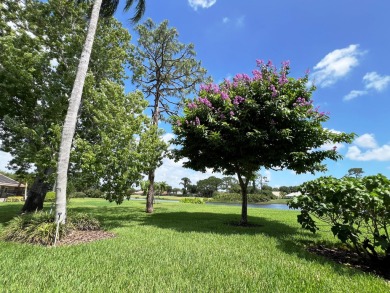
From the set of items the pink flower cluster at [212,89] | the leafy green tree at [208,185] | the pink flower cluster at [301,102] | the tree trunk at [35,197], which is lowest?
the tree trunk at [35,197]

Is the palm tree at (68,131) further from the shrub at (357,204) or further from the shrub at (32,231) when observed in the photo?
the shrub at (357,204)

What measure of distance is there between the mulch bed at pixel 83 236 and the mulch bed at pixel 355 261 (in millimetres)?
6197

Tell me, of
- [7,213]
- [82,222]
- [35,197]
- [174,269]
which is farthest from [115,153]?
[7,213]

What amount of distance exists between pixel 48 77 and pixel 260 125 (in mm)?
10282

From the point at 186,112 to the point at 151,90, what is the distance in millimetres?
9254

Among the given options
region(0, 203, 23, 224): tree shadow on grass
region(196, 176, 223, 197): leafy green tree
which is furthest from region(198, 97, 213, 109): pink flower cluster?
region(196, 176, 223, 197): leafy green tree

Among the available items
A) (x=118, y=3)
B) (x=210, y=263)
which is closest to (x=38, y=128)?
(x=118, y=3)

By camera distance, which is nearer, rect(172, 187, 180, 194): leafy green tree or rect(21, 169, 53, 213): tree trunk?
rect(21, 169, 53, 213): tree trunk

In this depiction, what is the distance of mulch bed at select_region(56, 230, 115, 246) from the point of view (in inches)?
285

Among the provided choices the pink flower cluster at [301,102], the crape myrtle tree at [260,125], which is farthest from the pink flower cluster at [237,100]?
the pink flower cluster at [301,102]

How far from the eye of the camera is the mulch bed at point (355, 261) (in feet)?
17.3

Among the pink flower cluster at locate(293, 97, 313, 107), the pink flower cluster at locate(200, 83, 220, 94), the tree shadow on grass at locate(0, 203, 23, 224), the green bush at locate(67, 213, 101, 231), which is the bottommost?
the tree shadow on grass at locate(0, 203, 23, 224)

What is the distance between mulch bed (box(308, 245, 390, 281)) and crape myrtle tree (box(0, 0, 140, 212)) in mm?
8176

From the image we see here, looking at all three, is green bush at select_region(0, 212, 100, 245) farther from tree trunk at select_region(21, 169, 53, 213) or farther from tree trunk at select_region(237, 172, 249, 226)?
tree trunk at select_region(21, 169, 53, 213)
